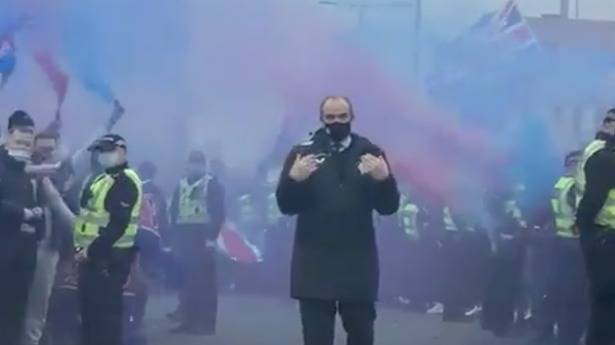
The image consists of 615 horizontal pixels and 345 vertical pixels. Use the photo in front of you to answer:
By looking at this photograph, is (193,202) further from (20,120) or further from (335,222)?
(335,222)

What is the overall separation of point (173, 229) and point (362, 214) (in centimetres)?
223

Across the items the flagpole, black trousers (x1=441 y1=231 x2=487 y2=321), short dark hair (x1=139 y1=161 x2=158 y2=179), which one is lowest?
black trousers (x1=441 y1=231 x2=487 y2=321)

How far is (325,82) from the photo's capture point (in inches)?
365

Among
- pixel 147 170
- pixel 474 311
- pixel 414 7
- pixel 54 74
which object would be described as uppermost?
pixel 414 7

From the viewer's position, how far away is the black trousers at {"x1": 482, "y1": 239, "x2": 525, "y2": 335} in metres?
9.43

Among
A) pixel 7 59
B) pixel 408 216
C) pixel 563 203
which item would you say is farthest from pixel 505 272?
pixel 7 59

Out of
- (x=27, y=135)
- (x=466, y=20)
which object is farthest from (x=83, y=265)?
(x=466, y=20)

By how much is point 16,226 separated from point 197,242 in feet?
3.75

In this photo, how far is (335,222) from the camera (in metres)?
7.57

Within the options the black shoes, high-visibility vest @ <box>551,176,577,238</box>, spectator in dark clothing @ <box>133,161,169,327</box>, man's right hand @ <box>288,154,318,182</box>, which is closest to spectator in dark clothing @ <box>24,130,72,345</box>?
spectator in dark clothing @ <box>133,161,169,327</box>

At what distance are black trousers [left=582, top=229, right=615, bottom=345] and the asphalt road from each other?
1080mm

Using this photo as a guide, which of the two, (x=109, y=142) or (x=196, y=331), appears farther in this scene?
(x=196, y=331)

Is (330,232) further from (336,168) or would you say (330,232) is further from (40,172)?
(40,172)

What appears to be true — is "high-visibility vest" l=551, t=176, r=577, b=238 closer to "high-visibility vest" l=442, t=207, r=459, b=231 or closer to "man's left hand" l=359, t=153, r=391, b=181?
"high-visibility vest" l=442, t=207, r=459, b=231
